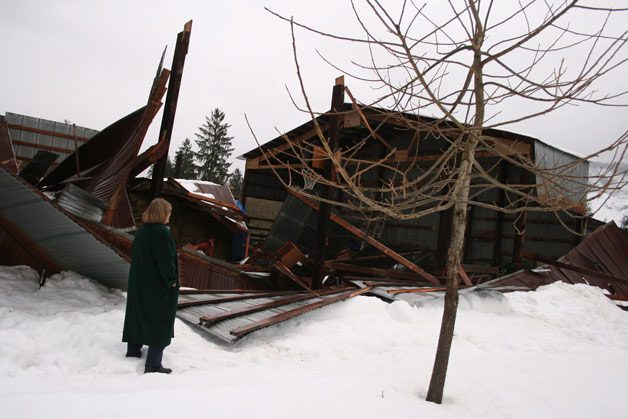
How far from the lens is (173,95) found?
823 cm

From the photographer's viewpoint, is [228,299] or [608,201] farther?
[608,201]

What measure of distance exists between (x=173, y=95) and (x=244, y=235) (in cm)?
817

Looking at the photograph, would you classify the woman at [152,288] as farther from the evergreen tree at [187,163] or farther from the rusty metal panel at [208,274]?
the evergreen tree at [187,163]

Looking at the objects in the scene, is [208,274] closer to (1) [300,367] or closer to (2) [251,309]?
(2) [251,309]

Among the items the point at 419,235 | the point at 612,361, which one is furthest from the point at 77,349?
the point at 419,235

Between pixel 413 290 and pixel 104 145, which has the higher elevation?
pixel 104 145

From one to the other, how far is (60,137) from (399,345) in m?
15.1

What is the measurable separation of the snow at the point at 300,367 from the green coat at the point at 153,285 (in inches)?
14.4

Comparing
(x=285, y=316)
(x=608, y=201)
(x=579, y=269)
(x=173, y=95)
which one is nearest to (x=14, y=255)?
(x=285, y=316)

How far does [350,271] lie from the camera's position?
973cm

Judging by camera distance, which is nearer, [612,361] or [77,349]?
[77,349]

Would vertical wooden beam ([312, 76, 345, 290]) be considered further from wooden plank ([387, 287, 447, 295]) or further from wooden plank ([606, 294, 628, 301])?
wooden plank ([606, 294, 628, 301])

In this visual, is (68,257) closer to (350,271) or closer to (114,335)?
(114,335)

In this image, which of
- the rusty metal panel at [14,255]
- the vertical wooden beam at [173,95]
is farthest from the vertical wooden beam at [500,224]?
the rusty metal panel at [14,255]
